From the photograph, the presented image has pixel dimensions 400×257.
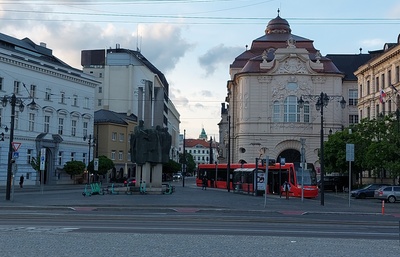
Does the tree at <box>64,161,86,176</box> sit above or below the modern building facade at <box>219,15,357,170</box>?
below

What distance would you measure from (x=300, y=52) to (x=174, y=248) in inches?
2980

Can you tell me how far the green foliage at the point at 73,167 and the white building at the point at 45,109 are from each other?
1.41 metres

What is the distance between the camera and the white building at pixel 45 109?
65062 mm

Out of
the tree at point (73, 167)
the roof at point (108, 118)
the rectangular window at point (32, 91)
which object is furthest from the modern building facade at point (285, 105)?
the rectangular window at point (32, 91)

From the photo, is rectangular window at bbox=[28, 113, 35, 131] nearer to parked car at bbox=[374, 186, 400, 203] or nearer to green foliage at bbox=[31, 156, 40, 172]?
green foliage at bbox=[31, 156, 40, 172]

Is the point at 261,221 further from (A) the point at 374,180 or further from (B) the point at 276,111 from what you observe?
(B) the point at 276,111

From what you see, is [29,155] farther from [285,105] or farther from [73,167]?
[285,105]

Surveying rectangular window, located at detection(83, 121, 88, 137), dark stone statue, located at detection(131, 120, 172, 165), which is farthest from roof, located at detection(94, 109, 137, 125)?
dark stone statue, located at detection(131, 120, 172, 165)

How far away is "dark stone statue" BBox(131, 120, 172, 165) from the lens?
46406 millimetres

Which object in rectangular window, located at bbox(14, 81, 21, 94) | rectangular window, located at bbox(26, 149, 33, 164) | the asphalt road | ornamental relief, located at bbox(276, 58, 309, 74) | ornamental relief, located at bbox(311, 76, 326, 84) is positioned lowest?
the asphalt road

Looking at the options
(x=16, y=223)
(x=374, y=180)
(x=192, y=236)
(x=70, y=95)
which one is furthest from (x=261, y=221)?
(x=70, y=95)

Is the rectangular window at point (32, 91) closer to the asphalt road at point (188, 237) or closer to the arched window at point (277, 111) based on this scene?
the arched window at point (277, 111)

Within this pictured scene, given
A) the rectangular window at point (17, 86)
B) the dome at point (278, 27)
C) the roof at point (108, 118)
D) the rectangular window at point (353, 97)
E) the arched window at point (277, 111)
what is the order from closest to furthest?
the rectangular window at point (17, 86) < the arched window at point (277, 111) < the roof at point (108, 118) < the rectangular window at point (353, 97) < the dome at point (278, 27)

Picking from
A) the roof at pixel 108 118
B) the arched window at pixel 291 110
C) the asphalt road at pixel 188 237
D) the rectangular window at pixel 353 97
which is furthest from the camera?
the rectangular window at pixel 353 97
